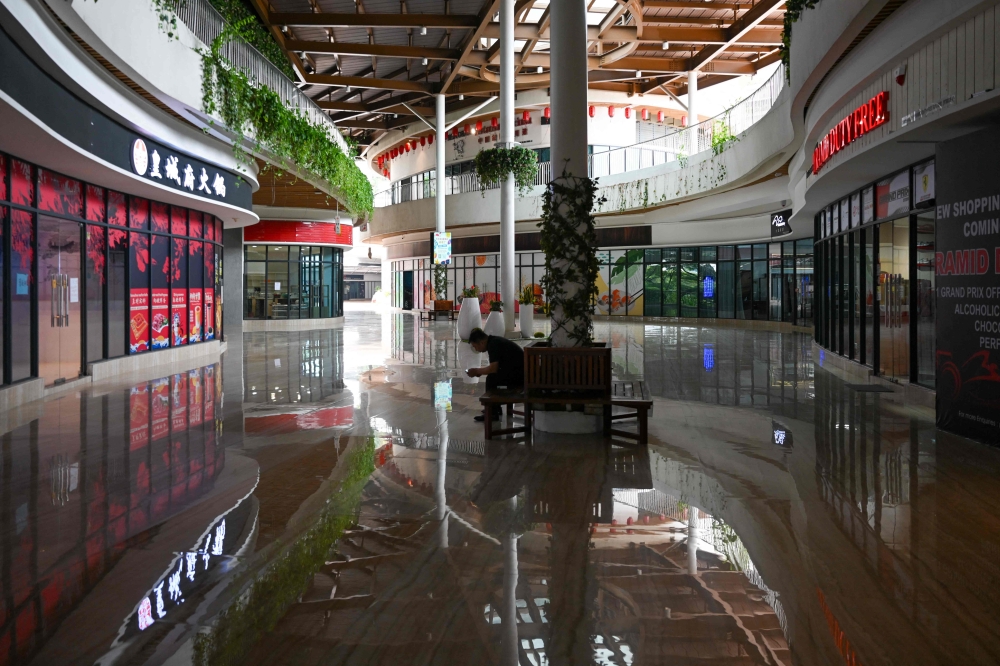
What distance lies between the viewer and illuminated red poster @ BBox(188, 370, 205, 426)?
969 cm

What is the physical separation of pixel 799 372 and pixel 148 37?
12243 mm

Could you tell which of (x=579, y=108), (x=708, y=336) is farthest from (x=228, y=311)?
(x=579, y=108)

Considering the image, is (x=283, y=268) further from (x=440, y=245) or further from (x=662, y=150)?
(x=662, y=150)

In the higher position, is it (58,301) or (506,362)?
(58,301)

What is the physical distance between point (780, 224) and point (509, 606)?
86.3ft

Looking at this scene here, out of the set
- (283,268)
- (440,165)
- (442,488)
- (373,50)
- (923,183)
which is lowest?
(442,488)

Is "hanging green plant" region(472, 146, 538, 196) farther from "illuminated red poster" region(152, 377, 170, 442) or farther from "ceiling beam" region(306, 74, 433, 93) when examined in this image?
"illuminated red poster" region(152, 377, 170, 442)

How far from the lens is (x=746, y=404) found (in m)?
10.9

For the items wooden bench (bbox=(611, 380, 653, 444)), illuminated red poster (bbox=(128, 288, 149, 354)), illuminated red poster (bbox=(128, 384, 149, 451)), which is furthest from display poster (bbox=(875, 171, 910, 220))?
illuminated red poster (bbox=(128, 288, 149, 354))

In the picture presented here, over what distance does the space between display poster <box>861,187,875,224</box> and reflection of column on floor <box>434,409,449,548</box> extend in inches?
339

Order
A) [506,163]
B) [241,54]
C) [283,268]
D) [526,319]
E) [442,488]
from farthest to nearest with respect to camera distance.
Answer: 1. [283,268]
2. [526,319]
3. [506,163]
4. [241,54]
5. [442,488]

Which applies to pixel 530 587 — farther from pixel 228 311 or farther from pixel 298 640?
pixel 228 311

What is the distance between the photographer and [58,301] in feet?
41.9

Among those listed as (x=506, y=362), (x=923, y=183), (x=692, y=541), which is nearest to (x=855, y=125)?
(x=923, y=183)
